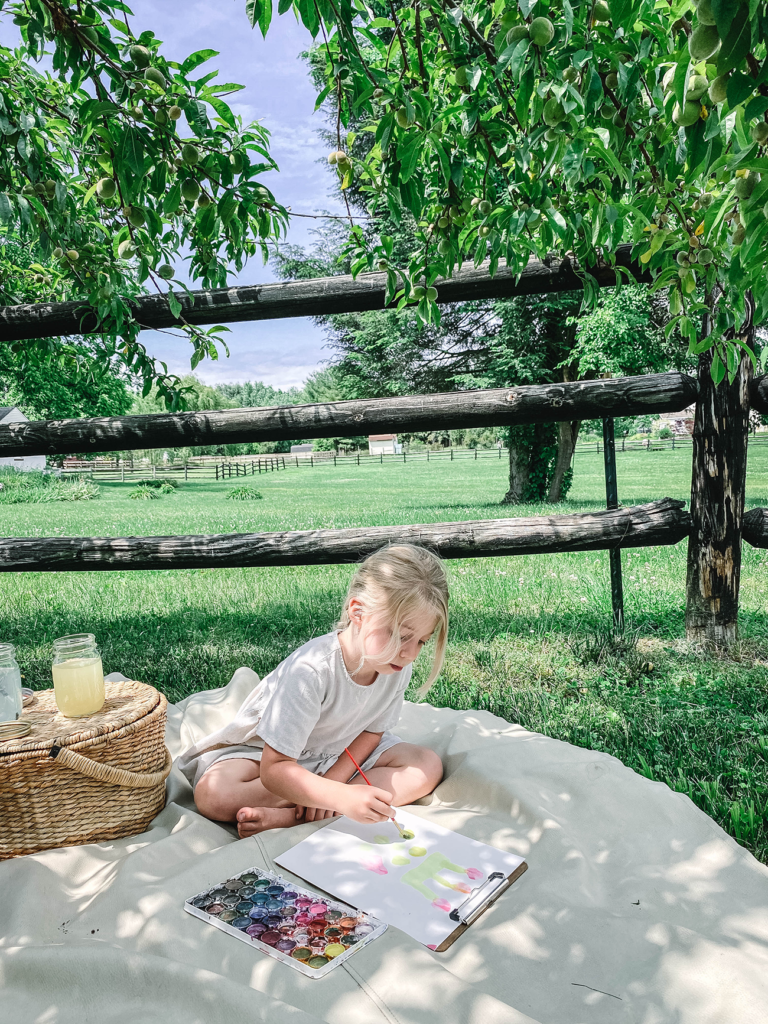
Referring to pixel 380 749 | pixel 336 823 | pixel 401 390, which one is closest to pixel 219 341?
pixel 380 749

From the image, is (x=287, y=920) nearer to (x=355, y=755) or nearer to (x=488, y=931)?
(x=488, y=931)

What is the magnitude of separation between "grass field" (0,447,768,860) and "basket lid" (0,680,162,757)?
1076 millimetres

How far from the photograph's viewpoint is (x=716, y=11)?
69 centimetres

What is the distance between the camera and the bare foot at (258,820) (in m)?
2.08

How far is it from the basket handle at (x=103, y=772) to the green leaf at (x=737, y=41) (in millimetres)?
2033

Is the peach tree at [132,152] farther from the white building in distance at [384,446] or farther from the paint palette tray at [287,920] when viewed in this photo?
the white building in distance at [384,446]

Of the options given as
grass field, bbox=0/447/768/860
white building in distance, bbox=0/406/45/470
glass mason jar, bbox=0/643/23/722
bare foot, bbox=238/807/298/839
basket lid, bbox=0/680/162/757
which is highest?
white building in distance, bbox=0/406/45/470

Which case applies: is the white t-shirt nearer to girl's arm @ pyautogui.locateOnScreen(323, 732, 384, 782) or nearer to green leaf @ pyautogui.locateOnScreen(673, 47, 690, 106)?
girl's arm @ pyautogui.locateOnScreen(323, 732, 384, 782)

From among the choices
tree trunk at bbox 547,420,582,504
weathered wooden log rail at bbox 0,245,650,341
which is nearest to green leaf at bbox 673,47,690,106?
weathered wooden log rail at bbox 0,245,650,341

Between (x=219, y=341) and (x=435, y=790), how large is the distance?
7.17 ft

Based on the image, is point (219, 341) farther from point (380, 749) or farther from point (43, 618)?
point (43, 618)

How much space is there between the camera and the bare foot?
6.84 feet

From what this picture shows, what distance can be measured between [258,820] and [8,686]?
850 mm

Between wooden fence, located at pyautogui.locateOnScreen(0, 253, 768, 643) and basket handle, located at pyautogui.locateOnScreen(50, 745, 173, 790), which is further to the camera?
wooden fence, located at pyautogui.locateOnScreen(0, 253, 768, 643)
